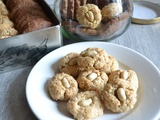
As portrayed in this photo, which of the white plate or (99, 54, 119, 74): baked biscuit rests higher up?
(99, 54, 119, 74): baked biscuit

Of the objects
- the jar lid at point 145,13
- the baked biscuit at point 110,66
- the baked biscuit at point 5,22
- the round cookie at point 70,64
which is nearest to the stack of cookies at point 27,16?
the baked biscuit at point 5,22

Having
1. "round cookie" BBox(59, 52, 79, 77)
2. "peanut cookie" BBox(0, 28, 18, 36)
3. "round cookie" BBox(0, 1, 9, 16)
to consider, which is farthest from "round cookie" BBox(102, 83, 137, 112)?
"round cookie" BBox(0, 1, 9, 16)

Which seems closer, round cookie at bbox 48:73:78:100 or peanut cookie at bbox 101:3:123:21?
round cookie at bbox 48:73:78:100

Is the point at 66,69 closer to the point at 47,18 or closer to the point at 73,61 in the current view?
the point at 73,61

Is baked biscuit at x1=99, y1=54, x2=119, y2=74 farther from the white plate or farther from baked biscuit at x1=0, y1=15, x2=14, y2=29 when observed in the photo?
baked biscuit at x1=0, y1=15, x2=14, y2=29

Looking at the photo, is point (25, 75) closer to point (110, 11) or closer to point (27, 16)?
point (27, 16)

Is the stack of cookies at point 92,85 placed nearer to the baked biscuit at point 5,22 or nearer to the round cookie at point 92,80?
the round cookie at point 92,80

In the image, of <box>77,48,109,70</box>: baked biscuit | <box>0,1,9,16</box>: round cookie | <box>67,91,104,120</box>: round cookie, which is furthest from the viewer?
<box>0,1,9,16</box>: round cookie
